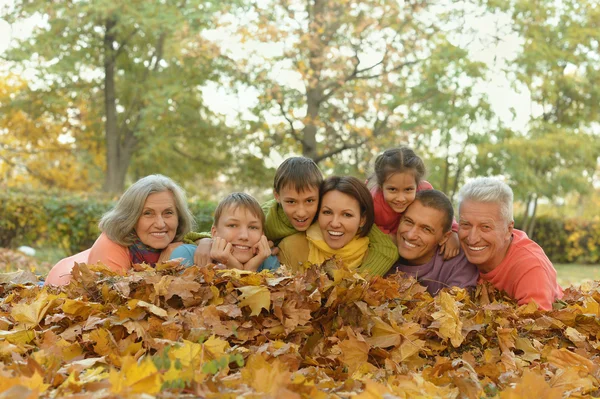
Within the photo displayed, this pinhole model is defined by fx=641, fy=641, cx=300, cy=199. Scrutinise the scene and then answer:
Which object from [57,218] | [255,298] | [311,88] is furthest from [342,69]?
[255,298]

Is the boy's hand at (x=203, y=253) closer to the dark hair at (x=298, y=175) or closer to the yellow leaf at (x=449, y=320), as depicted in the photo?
the dark hair at (x=298, y=175)

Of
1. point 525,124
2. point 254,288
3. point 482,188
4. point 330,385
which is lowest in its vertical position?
point 330,385

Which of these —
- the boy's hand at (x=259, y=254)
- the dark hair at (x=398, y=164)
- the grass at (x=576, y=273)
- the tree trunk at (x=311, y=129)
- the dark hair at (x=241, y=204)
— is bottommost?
the grass at (x=576, y=273)

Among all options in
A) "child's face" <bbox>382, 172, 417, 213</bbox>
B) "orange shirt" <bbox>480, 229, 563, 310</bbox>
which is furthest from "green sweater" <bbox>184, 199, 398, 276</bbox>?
"orange shirt" <bbox>480, 229, 563, 310</bbox>

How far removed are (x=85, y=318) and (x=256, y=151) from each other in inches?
512

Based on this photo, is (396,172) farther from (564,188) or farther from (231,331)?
(564,188)

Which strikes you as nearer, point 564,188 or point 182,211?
point 182,211

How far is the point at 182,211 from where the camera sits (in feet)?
14.4

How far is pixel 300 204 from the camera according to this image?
13.5ft

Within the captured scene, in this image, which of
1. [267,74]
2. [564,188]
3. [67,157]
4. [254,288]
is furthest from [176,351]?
Answer: [67,157]

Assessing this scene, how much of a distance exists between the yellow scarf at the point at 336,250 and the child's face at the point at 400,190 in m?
0.33

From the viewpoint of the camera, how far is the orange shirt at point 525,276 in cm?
370

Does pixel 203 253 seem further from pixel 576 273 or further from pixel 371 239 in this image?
pixel 576 273

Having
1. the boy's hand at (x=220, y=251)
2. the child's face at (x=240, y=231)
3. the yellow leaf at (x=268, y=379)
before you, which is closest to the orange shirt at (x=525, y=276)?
the child's face at (x=240, y=231)
